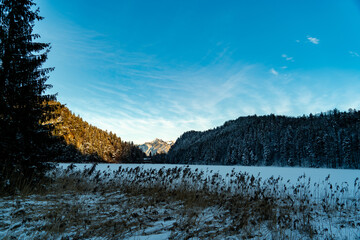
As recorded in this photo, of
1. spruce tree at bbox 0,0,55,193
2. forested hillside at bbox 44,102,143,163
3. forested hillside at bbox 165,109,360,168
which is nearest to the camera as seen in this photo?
spruce tree at bbox 0,0,55,193

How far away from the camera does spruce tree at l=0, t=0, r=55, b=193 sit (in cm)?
727

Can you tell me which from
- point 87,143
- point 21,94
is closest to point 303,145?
point 21,94

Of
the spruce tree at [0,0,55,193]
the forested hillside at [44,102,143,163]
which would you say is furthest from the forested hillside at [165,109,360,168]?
the spruce tree at [0,0,55,193]

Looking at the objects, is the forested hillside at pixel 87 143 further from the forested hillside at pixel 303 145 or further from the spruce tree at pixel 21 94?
the spruce tree at pixel 21 94

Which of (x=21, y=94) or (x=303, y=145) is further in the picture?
(x=303, y=145)

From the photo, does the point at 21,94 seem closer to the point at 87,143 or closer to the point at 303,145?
the point at 87,143

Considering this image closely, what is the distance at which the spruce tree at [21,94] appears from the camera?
7.27 metres

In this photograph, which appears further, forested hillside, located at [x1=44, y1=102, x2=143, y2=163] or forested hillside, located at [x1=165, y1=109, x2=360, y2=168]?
forested hillside, located at [x1=44, y1=102, x2=143, y2=163]

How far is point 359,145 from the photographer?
179 feet

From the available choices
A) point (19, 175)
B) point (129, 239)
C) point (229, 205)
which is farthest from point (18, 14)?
point (229, 205)

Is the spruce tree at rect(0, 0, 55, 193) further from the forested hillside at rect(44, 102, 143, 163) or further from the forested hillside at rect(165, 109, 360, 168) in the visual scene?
the forested hillside at rect(165, 109, 360, 168)

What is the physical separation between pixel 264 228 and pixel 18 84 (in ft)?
35.5

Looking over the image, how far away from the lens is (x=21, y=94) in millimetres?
7656

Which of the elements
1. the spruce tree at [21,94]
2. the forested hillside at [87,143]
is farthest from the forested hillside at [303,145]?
the spruce tree at [21,94]
